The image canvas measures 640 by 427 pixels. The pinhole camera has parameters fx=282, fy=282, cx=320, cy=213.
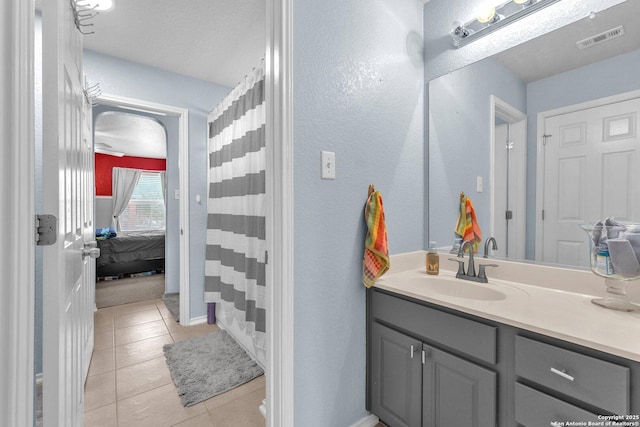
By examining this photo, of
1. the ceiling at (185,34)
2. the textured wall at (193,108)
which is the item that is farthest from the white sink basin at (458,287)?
the textured wall at (193,108)

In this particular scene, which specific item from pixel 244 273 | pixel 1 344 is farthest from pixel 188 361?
pixel 1 344

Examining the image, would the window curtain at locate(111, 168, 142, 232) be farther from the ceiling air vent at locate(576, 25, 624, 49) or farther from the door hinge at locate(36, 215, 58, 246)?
the ceiling air vent at locate(576, 25, 624, 49)

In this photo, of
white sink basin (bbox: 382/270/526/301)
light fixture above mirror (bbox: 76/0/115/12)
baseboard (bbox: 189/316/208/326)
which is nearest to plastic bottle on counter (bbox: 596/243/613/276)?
white sink basin (bbox: 382/270/526/301)

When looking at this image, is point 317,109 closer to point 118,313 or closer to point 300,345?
point 300,345

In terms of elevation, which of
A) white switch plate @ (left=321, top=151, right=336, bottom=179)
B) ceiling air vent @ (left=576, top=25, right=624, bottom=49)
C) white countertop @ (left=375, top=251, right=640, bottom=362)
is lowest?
white countertop @ (left=375, top=251, right=640, bottom=362)

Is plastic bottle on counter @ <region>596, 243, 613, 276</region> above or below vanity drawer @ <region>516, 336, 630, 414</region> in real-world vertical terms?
above

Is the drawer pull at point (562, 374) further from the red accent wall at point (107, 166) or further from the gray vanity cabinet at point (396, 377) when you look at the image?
the red accent wall at point (107, 166)

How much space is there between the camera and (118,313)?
3068 millimetres

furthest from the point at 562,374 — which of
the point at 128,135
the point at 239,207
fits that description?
the point at 128,135

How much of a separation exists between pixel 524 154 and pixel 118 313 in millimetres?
3876

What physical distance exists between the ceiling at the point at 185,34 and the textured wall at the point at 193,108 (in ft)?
0.35

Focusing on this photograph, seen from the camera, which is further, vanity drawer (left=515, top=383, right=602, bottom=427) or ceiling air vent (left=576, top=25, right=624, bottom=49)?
ceiling air vent (left=576, top=25, right=624, bottom=49)

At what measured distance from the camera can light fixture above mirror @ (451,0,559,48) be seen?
1.31 metres

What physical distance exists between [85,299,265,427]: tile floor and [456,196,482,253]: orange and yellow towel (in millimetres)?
1528
